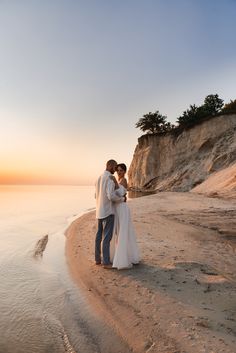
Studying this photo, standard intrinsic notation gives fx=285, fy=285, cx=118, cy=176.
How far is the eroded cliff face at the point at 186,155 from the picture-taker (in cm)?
3475

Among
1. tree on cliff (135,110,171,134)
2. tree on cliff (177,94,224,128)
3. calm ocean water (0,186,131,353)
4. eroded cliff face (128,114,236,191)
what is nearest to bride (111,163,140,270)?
calm ocean water (0,186,131,353)

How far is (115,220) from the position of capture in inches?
253

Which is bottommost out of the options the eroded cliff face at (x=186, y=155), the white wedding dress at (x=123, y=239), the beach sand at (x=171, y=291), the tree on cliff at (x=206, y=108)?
the beach sand at (x=171, y=291)

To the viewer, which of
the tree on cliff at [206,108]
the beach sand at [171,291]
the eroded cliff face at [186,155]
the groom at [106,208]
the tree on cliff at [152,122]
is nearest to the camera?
the beach sand at [171,291]

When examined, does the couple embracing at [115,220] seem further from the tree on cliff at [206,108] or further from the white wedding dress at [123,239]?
the tree on cliff at [206,108]

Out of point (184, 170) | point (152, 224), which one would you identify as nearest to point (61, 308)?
point (152, 224)

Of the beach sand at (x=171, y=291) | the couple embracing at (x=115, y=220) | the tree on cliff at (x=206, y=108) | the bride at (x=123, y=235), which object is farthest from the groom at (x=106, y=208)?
the tree on cliff at (x=206, y=108)

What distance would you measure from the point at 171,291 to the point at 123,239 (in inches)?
65.1

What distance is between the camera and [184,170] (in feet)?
129

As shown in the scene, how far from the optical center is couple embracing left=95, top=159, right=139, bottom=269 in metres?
6.10

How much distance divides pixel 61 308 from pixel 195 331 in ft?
6.82

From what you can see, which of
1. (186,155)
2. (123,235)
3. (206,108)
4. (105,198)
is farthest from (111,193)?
(206,108)

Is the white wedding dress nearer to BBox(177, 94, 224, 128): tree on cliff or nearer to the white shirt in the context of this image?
the white shirt

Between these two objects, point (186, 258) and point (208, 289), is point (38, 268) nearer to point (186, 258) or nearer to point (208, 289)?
point (186, 258)
